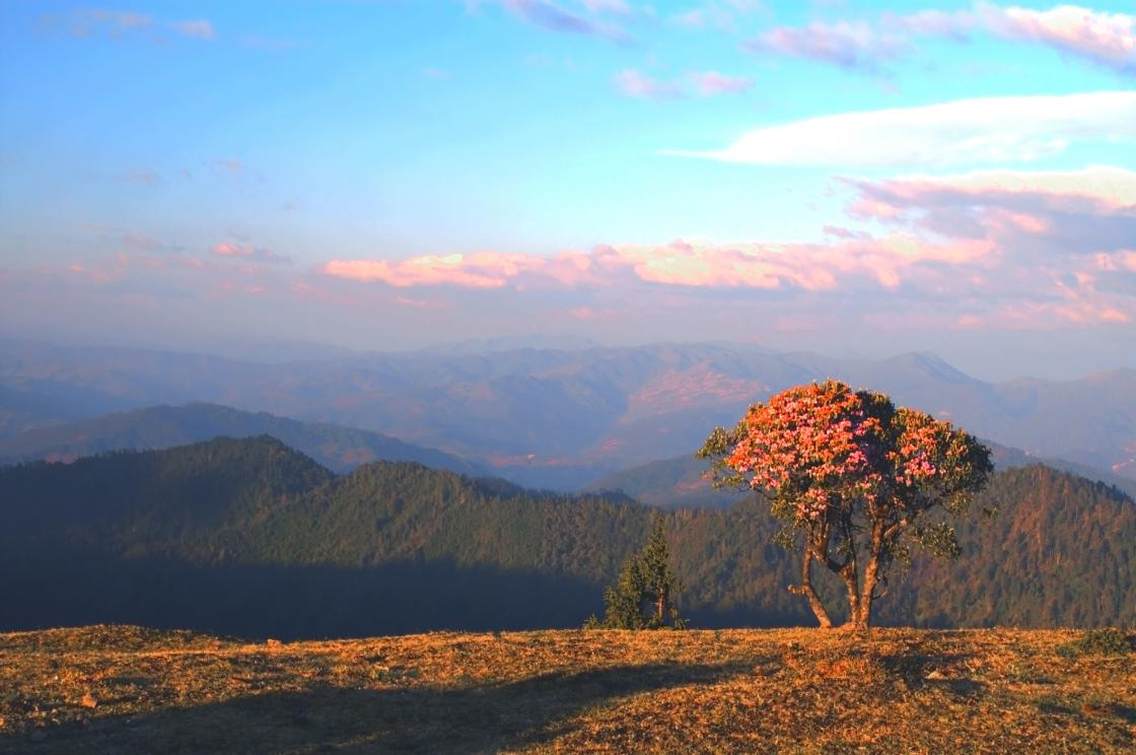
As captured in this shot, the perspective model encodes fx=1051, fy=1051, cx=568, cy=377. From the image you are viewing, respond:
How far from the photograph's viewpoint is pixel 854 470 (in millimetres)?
36656

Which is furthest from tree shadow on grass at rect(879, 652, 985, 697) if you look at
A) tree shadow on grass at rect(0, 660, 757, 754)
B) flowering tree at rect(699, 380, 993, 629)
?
flowering tree at rect(699, 380, 993, 629)

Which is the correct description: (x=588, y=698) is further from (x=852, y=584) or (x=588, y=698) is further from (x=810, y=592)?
(x=852, y=584)

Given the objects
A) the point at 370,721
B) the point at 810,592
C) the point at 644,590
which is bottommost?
the point at 644,590

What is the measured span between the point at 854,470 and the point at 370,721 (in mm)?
19417

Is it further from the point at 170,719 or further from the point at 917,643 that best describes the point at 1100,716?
the point at 170,719

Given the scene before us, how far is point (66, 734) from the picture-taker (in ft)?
76.0

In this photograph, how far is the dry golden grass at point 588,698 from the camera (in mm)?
22906

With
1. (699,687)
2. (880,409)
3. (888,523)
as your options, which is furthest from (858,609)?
(699,687)

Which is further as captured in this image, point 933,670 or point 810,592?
point 810,592

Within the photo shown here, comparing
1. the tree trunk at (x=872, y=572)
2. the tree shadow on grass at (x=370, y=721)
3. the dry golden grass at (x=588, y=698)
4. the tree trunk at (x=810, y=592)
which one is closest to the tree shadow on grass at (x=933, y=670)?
the dry golden grass at (x=588, y=698)

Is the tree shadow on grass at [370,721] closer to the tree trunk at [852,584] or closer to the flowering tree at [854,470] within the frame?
the flowering tree at [854,470]

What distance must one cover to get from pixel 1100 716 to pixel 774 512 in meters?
16.4

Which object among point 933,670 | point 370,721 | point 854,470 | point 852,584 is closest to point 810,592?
point 852,584

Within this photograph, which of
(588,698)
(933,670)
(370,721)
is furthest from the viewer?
(933,670)
